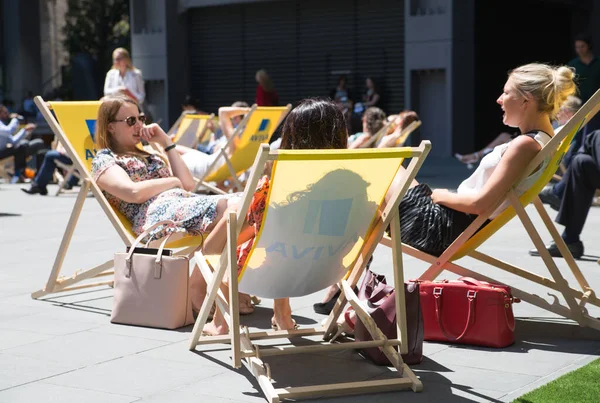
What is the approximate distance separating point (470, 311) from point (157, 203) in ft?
6.31

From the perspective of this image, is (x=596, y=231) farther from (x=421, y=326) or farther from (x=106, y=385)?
(x=106, y=385)

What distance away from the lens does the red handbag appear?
4.12m

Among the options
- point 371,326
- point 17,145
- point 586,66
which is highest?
point 586,66

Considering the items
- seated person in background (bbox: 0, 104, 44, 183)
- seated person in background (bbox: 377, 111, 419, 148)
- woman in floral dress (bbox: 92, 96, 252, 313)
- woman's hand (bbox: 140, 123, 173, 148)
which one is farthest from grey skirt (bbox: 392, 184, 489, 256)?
seated person in background (bbox: 0, 104, 44, 183)

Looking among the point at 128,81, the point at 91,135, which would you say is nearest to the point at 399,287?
the point at 91,135

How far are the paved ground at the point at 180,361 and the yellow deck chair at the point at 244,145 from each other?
4.84m

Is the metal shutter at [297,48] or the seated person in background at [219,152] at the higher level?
the metal shutter at [297,48]

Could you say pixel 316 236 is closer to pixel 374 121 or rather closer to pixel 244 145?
pixel 244 145

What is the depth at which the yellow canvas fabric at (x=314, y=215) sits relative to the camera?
3379mm

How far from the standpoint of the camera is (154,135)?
5562 millimetres

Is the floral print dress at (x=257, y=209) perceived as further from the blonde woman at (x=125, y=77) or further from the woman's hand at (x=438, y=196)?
the blonde woman at (x=125, y=77)

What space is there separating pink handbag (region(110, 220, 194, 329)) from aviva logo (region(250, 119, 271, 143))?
6188mm

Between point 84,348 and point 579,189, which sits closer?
point 84,348

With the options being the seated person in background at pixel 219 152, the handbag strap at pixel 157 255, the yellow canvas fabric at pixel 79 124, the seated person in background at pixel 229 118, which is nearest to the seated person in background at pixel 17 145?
the seated person in background at pixel 229 118
